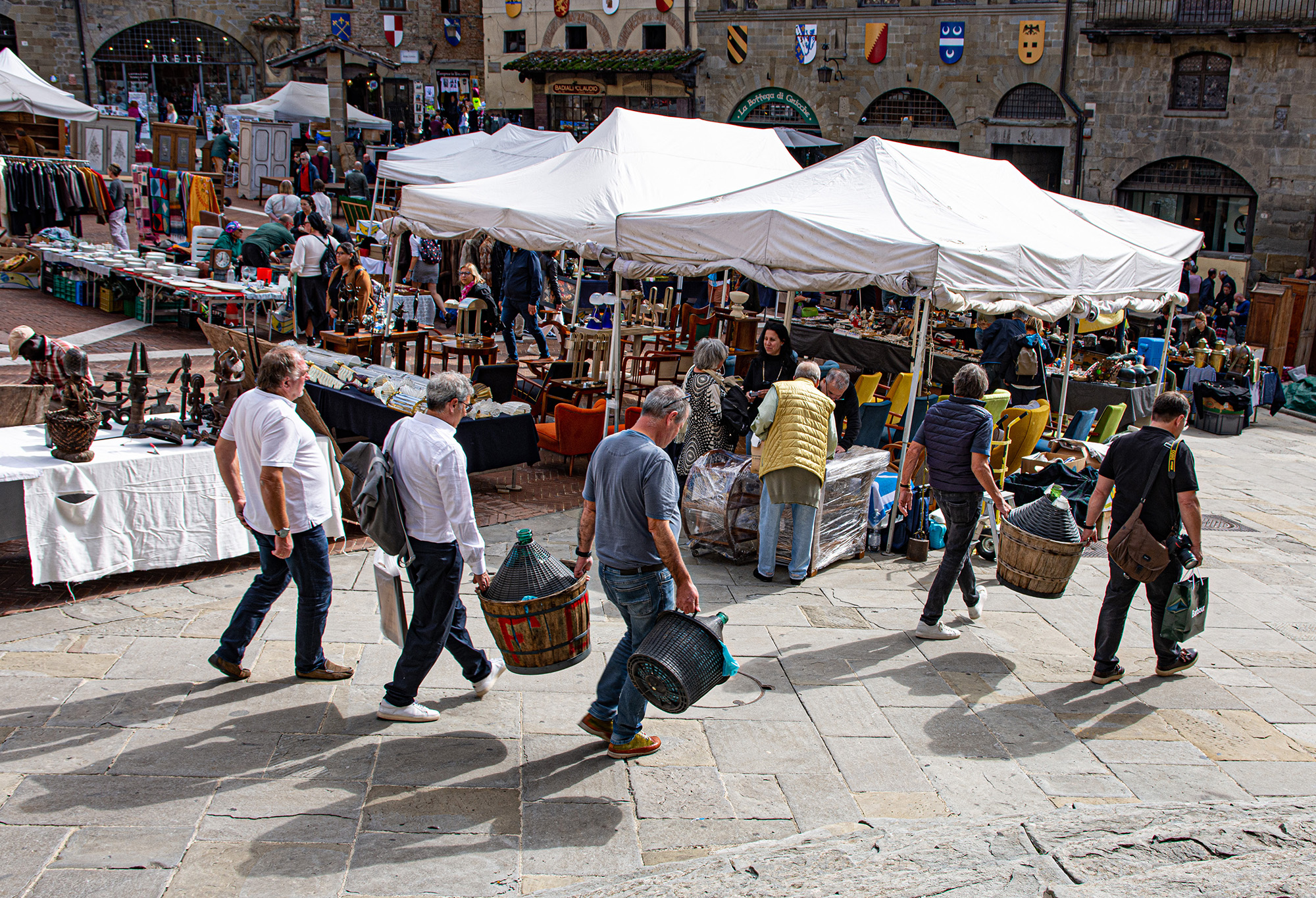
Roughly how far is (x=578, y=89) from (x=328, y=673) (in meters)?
28.1

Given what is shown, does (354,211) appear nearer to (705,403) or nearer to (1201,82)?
(705,403)

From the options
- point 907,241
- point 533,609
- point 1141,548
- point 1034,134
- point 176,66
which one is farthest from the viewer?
point 176,66

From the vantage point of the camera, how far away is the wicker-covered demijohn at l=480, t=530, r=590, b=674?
4.01m

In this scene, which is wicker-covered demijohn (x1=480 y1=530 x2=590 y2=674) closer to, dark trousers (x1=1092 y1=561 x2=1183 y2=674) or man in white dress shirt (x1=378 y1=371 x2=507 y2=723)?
man in white dress shirt (x1=378 y1=371 x2=507 y2=723)

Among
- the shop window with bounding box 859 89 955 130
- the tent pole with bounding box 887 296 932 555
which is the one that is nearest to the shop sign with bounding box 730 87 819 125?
the shop window with bounding box 859 89 955 130

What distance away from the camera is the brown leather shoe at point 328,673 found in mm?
4859

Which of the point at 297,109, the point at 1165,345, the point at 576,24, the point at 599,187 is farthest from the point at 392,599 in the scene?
the point at 576,24

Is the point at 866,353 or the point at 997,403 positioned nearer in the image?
the point at 997,403

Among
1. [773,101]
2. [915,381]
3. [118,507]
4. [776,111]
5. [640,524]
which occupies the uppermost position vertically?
[773,101]

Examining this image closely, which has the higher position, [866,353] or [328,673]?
[866,353]

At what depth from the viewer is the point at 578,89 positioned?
3038 cm

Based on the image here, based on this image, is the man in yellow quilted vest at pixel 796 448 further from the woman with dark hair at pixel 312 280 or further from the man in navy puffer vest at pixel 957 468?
the woman with dark hair at pixel 312 280

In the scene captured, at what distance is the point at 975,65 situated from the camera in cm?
2439

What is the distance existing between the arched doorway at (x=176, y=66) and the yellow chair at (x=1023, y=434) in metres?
34.3
